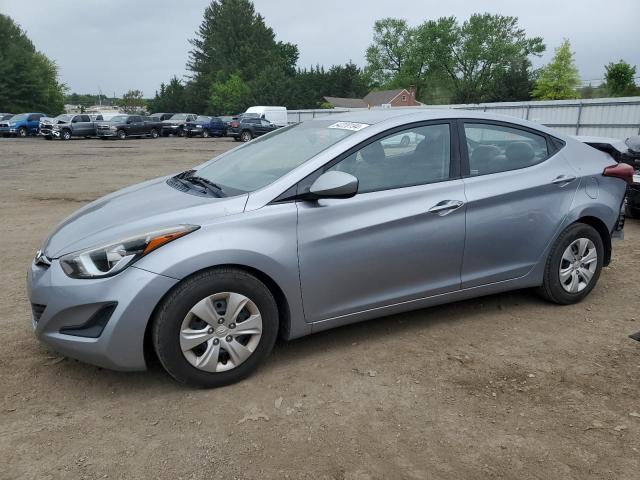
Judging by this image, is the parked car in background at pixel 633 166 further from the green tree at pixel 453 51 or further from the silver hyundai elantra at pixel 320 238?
the green tree at pixel 453 51

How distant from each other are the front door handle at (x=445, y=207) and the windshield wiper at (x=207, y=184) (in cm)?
141

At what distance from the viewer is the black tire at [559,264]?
4230 mm

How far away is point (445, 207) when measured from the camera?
12.1ft

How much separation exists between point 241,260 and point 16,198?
28.8 feet

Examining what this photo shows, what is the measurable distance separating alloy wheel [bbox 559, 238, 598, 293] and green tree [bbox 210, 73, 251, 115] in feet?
221

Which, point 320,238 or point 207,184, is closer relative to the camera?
point 320,238

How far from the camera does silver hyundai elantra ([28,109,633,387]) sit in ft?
9.65

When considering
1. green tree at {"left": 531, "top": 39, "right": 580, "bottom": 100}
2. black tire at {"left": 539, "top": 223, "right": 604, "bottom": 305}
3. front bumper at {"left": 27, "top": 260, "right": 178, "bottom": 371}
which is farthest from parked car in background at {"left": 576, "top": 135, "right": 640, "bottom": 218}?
green tree at {"left": 531, "top": 39, "right": 580, "bottom": 100}

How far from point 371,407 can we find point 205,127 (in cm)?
3875

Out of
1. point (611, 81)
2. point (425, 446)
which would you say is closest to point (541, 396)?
point (425, 446)

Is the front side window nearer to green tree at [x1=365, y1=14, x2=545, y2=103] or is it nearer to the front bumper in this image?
the front bumper

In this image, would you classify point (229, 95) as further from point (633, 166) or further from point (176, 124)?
point (633, 166)

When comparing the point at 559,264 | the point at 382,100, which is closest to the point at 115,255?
the point at 559,264

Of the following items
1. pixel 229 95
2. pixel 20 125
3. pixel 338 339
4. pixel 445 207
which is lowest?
pixel 338 339
